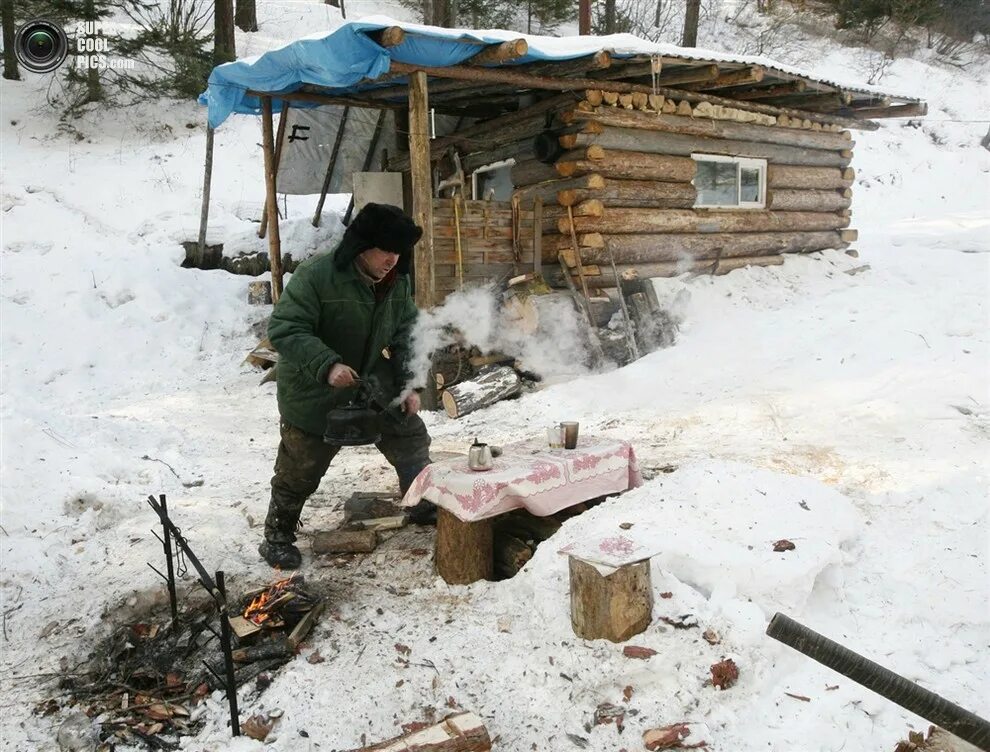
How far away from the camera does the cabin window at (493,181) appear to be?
1044 centimetres

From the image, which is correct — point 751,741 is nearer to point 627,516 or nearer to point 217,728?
point 627,516

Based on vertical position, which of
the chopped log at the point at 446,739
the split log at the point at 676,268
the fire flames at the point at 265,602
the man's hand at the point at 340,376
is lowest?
the fire flames at the point at 265,602

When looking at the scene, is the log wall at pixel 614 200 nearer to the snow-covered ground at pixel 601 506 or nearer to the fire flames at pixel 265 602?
the snow-covered ground at pixel 601 506

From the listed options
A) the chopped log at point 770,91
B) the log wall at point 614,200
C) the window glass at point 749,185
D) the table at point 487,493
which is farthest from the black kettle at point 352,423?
the window glass at point 749,185

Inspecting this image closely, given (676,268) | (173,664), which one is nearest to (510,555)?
(173,664)

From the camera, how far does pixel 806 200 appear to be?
11.7 m

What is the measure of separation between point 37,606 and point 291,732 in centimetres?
202

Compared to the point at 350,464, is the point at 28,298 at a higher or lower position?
higher

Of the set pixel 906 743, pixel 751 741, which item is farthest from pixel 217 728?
pixel 906 743

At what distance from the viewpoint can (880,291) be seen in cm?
1009

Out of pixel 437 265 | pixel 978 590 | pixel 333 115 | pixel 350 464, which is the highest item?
pixel 333 115

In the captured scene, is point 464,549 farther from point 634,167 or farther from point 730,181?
point 730,181

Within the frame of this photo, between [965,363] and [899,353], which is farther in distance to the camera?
[899,353]

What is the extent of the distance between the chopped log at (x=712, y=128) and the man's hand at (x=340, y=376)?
236 inches
